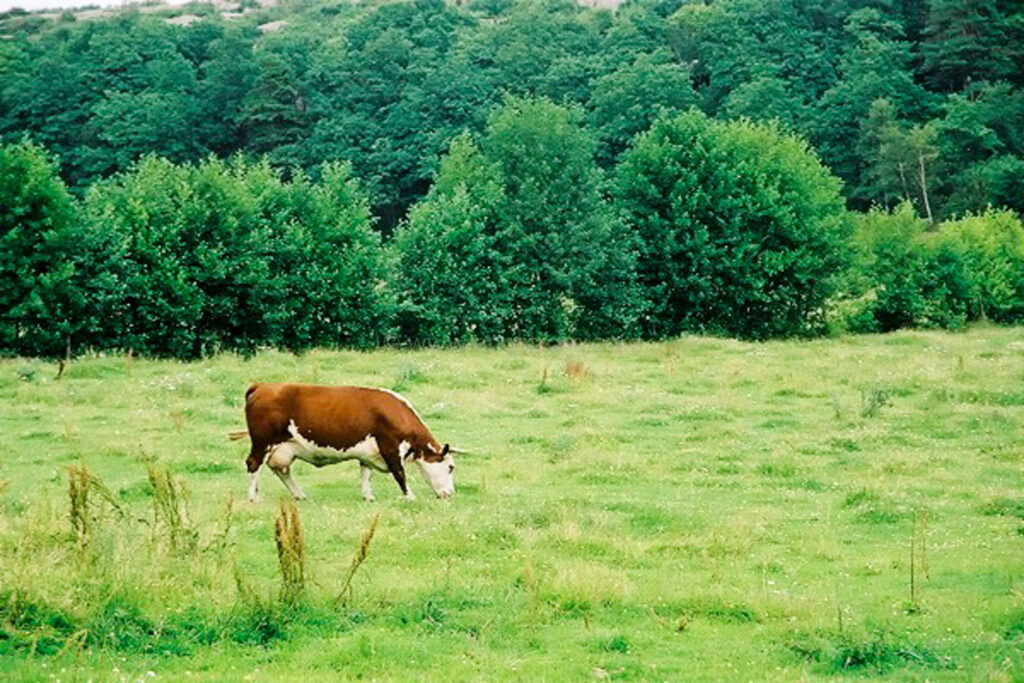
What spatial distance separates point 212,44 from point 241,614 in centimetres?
10614

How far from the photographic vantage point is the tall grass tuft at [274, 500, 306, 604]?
10.8 meters

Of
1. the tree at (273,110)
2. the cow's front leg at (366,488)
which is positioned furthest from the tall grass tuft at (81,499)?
the tree at (273,110)

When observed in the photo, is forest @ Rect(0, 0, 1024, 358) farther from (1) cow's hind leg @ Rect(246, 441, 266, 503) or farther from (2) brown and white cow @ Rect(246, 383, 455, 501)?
(1) cow's hind leg @ Rect(246, 441, 266, 503)

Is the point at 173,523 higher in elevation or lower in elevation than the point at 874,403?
higher

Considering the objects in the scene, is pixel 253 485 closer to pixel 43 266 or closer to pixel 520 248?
pixel 43 266

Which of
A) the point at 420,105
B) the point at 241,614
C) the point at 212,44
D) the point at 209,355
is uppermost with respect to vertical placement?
the point at 212,44

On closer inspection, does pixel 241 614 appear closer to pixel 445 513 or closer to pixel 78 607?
pixel 78 607

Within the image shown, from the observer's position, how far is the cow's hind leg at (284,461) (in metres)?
17.3

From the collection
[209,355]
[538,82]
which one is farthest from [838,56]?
[209,355]

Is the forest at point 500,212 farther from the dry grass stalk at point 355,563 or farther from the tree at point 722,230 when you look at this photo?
the dry grass stalk at point 355,563

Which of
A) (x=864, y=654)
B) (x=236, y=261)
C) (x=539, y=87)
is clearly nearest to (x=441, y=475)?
(x=864, y=654)

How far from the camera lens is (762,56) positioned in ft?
345

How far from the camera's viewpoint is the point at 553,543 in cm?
1425

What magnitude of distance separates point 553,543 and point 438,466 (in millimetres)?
4025
